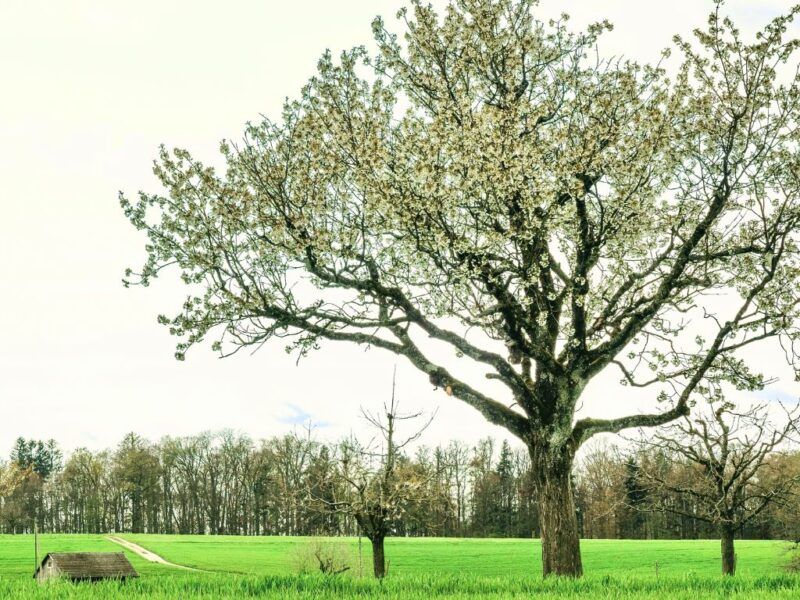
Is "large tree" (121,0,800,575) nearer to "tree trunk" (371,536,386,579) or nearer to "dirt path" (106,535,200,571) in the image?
"tree trunk" (371,536,386,579)

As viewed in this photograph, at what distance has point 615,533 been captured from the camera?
111m

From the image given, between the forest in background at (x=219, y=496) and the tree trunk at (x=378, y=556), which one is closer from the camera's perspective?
the tree trunk at (x=378, y=556)

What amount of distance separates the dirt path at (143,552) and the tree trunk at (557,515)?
43.3 m

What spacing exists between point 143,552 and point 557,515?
5788 cm

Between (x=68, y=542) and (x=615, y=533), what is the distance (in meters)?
78.2

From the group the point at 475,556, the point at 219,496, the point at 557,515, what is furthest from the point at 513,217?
the point at 219,496

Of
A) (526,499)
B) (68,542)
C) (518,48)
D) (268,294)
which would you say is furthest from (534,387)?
(526,499)

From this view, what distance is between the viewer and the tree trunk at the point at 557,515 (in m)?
16.0

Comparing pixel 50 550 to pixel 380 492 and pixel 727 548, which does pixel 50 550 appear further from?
pixel 727 548

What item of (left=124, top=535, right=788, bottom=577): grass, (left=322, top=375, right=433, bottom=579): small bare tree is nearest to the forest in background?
(left=124, top=535, right=788, bottom=577): grass

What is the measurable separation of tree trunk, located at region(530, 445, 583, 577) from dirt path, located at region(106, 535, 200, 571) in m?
43.3

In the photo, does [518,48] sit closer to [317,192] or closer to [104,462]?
[317,192]

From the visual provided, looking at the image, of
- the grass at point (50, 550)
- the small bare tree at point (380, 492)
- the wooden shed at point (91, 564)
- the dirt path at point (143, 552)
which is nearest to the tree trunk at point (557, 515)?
the small bare tree at point (380, 492)

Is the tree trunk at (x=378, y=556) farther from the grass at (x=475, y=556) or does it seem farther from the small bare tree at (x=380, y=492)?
the grass at (x=475, y=556)
